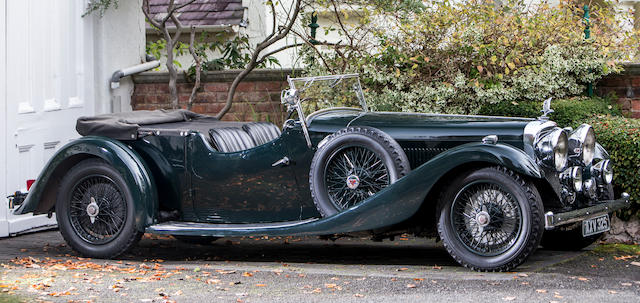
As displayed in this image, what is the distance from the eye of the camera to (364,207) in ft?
18.7

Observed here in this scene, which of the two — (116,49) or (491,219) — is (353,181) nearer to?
(491,219)

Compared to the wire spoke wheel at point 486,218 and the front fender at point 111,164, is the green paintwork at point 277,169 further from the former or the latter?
the wire spoke wheel at point 486,218

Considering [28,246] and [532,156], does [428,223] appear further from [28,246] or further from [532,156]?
[28,246]

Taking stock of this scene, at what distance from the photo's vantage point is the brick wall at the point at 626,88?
874cm

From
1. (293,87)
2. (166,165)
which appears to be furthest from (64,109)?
(293,87)

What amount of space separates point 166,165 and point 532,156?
9.07 feet

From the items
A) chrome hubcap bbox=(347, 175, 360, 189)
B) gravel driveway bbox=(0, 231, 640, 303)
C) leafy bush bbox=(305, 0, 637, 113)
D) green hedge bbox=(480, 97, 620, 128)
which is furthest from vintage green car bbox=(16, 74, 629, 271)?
leafy bush bbox=(305, 0, 637, 113)

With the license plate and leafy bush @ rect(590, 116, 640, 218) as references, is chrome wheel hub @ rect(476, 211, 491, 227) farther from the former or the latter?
leafy bush @ rect(590, 116, 640, 218)

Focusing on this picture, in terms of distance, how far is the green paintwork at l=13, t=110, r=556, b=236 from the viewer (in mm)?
5598

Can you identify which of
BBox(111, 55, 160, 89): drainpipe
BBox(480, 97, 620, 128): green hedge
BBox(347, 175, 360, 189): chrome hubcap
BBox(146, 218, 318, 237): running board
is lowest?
BBox(146, 218, 318, 237): running board

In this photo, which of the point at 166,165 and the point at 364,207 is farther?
the point at 166,165

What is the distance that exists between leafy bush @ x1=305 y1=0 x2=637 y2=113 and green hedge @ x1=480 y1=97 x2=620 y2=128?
Answer: 12 cm

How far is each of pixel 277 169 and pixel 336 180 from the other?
1.69 feet

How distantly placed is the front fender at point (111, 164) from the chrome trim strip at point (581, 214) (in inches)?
114
